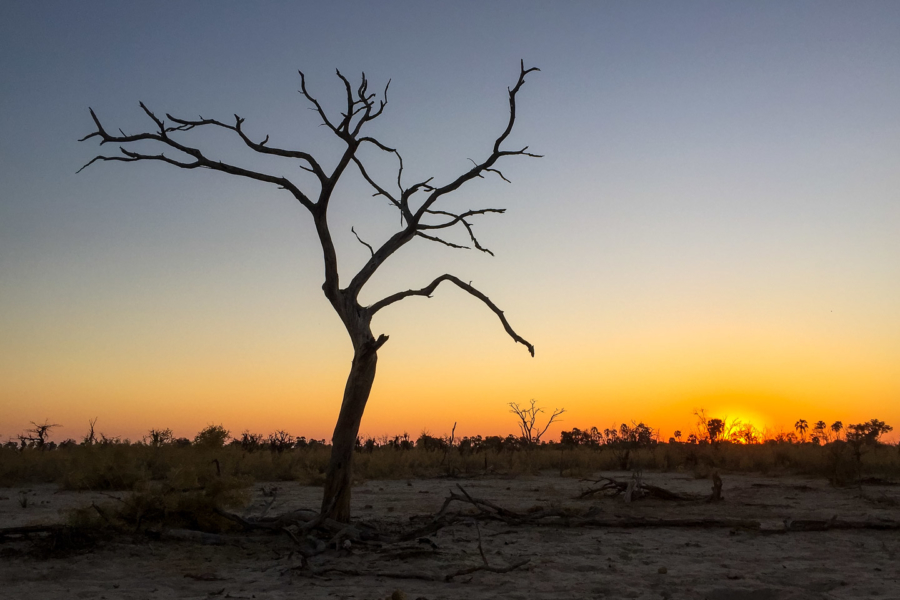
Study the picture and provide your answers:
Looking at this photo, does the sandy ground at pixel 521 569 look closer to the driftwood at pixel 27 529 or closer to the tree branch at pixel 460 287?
the driftwood at pixel 27 529

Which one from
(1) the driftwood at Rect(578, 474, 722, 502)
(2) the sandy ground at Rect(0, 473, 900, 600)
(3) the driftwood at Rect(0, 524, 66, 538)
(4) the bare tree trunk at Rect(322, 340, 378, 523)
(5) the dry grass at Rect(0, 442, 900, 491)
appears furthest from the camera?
(5) the dry grass at Rect(0, 442, 900, 491)

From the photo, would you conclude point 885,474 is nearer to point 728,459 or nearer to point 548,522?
point 728,459

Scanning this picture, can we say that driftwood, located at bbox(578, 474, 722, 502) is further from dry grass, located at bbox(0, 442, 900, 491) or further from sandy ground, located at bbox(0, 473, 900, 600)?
dry grass, located at bbox(0, 442, 900, 491)

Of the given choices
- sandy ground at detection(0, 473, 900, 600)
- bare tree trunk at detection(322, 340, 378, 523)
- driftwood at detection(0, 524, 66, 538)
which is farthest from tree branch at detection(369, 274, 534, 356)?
driftwood at detection(0, 524, 66, 538)

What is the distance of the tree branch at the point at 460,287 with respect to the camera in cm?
904

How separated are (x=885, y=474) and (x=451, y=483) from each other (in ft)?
37.4

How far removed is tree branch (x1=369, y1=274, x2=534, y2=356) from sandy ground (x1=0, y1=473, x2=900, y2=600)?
257 centimetres

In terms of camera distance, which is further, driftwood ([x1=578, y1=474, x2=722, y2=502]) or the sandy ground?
driftwood ([x1=578, y1=474, x2=722, y2=502])

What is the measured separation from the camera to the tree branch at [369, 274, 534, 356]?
904cm

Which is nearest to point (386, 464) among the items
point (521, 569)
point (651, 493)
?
point (651, 493)

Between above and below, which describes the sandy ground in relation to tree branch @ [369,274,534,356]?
below

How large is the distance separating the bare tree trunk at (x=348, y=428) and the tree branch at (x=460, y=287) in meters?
0.75

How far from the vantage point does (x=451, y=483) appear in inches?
651

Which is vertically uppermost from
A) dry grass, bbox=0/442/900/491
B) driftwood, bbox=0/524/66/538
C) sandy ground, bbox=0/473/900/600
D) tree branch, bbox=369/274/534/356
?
tree branch, bbox=369/274/534/356
